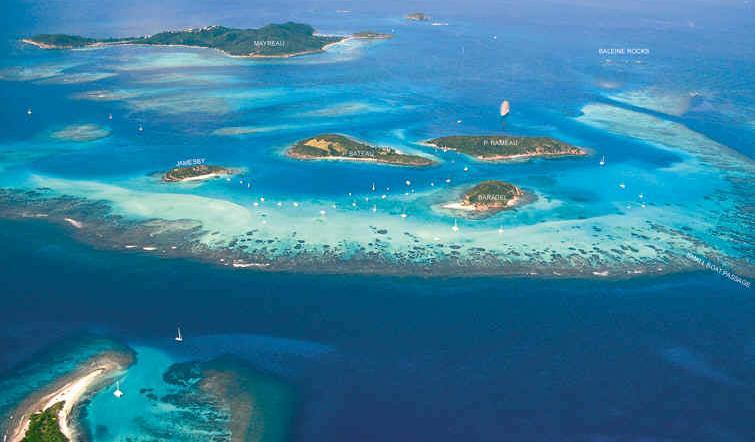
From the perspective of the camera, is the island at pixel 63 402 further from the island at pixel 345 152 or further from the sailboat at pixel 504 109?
the sailboat at pixel 504 109

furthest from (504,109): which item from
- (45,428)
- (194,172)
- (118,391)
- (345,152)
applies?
(45,428)

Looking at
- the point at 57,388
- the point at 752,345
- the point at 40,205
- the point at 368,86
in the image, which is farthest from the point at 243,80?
the point at 752,345

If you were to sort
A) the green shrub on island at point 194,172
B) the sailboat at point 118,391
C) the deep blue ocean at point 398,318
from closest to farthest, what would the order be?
the deep blue ocean at point 398,318 → the sailboat at point 118,391 → the green shrub on island at point 194,172

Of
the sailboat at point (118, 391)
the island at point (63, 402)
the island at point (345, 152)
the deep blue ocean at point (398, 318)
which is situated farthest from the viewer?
the island at point (345, 152)

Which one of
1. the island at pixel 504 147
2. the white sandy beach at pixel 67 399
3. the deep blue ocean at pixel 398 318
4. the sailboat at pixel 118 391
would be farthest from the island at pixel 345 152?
the sailboat at pixel 118 391

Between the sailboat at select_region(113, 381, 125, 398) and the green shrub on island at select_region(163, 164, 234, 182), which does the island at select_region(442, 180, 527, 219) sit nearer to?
the green shrub on island at select_region(163, 164, 234, 182)
